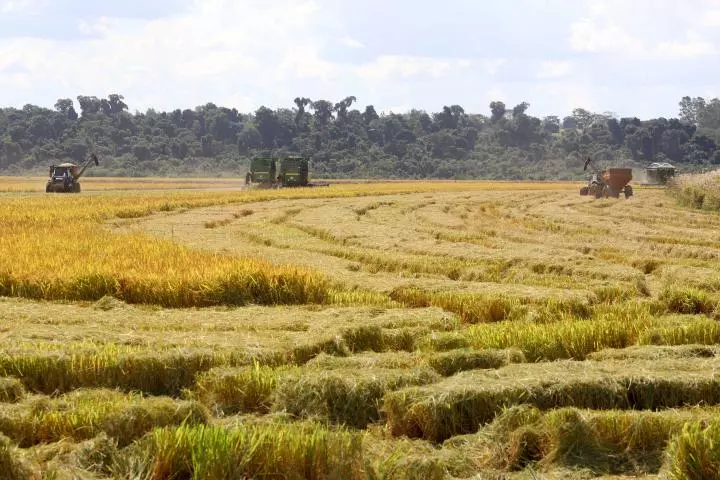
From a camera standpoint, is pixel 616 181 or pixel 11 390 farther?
pixel 616 181

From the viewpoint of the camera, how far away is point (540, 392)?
Result: 7129mm

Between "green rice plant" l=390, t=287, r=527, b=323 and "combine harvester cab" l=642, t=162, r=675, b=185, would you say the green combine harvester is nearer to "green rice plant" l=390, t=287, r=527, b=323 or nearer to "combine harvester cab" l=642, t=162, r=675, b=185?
"combine harvester cab" l=642, t=162, r=675, b=185

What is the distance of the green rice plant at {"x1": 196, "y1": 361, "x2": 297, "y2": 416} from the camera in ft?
24.2

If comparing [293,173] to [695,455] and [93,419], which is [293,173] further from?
[695,455]

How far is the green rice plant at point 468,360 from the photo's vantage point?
8156 mm

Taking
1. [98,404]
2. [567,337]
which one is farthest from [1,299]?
[567,337]

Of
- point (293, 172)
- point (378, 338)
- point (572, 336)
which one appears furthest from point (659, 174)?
point (378, 338)

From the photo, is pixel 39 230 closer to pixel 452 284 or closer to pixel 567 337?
pixel 452 284

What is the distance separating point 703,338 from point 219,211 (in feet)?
73.5

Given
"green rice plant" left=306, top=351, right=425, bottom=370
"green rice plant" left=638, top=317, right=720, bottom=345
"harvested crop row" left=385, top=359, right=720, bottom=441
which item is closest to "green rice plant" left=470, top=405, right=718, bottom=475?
"harvested crop row" left=385, top=359, right=720, bottom=441

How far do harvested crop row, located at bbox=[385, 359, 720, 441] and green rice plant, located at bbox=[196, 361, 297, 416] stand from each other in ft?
3.47

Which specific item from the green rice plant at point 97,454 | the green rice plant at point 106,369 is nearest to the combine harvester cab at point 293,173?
the green rice plant at point 106,369

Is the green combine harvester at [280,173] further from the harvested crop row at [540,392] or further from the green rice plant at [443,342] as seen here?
the harvested crop row at [540,392]

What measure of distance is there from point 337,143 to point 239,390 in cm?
11513
